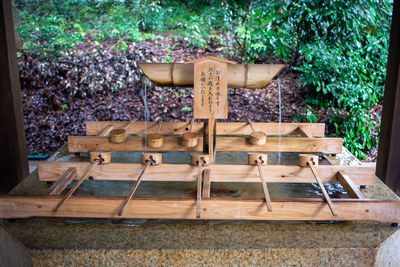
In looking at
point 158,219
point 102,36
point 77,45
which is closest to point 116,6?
point 102,36

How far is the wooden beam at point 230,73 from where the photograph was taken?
2.54 metres

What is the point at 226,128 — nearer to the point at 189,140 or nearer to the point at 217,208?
the point at 189,140

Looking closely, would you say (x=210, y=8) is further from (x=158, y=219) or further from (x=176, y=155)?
(x=158, y=219)

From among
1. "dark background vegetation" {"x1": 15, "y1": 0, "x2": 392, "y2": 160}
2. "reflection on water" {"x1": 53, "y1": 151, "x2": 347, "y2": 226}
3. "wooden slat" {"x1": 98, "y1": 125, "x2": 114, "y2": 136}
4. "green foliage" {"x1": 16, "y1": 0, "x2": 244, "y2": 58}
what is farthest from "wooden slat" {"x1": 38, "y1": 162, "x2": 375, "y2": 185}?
"green foliage" {"x1": 16, "y1": 0, "x2": 244, "y2": 58}

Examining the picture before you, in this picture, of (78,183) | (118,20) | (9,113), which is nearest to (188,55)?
(118,20)

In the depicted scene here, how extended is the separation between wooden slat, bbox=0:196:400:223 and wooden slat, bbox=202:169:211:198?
0.39 ft

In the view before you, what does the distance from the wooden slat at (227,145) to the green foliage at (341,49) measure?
7.86ft

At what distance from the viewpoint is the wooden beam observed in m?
2.54

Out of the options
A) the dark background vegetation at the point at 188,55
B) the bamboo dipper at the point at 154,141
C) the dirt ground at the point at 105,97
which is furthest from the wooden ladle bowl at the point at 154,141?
the dirt ground at the point at 105,97

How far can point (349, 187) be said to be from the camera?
2.33 m

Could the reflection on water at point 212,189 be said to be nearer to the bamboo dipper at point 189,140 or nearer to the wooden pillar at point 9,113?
the bamboo dipper at point 189,140

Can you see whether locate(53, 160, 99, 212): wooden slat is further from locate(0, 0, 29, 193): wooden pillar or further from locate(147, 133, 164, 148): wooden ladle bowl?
locate(0, 0, 29, 193): wooden pillar

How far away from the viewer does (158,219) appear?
2229mm

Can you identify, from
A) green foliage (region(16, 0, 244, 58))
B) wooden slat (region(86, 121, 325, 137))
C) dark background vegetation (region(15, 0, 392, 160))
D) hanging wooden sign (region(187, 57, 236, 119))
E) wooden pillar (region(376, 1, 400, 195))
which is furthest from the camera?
green foliage (region(16, 0, 244, 58))
